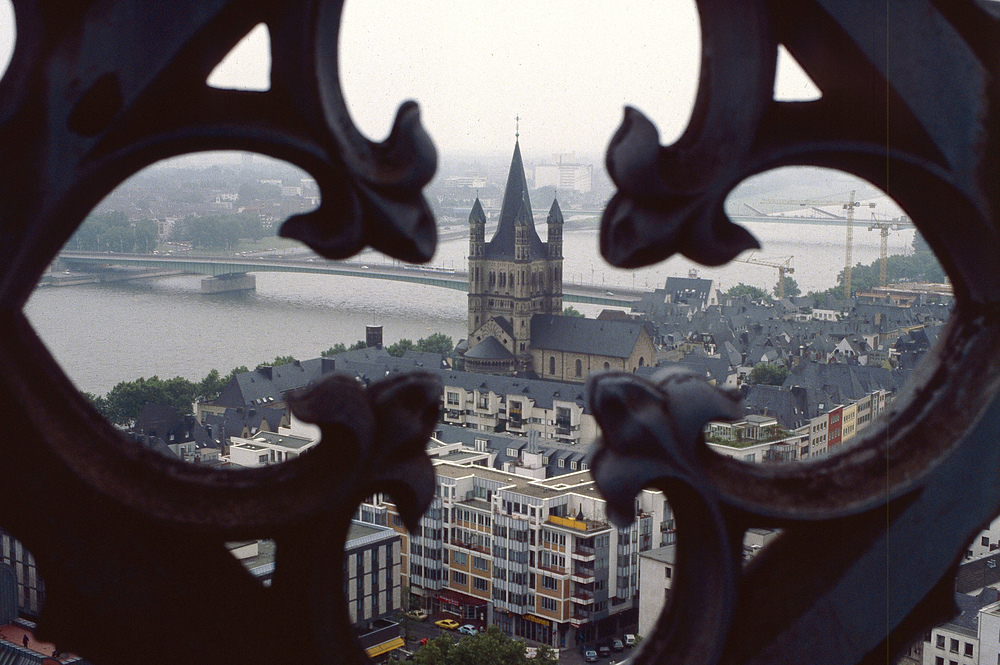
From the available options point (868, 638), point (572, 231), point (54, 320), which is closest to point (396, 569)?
point (54, 320)

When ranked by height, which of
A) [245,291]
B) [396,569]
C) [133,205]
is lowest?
[396,569]

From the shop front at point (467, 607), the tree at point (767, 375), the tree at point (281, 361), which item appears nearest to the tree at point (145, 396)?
the tree at point (281, 361)

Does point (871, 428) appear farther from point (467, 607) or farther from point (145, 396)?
point (145, 396)

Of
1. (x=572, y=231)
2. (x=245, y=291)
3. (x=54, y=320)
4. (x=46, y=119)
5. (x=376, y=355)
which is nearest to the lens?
(x=46, y=119)

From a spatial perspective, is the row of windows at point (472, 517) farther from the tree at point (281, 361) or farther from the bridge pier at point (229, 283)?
the bridge pier at point (229, 283)

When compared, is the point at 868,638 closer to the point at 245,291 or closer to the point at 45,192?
the point at 45,192

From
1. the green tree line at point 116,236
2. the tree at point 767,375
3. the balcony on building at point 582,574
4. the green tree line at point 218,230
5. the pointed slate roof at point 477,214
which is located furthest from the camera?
the green tree line at point 218,230

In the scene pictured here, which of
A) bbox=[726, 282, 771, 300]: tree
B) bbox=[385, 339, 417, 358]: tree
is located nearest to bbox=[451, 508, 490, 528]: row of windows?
bbox=[385, 339, 417, 358]: tree

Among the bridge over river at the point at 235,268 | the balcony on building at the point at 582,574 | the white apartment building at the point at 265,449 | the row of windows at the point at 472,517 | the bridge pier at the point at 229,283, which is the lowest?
the balcony on building at the point at 582,574
